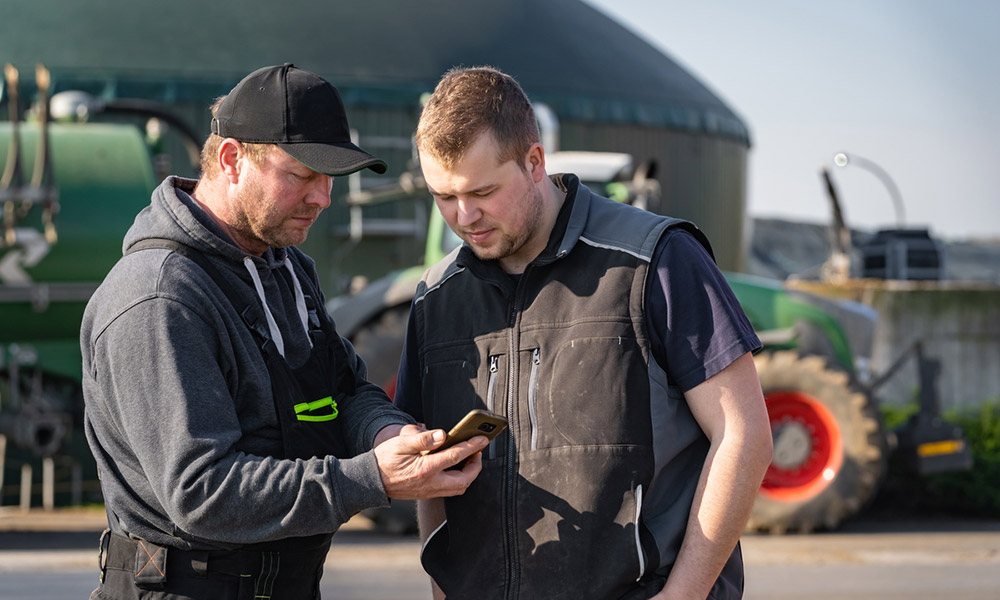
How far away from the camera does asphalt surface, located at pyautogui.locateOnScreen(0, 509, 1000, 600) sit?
243 inches

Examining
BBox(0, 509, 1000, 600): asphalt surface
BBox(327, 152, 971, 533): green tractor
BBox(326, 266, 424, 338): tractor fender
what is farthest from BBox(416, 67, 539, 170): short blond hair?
A: BBox(326, 266, 424, 338): tractor fender

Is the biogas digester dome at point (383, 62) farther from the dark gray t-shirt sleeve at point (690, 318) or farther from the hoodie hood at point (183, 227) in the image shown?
the dark gray t-shirt sleeve at point (690, 318)

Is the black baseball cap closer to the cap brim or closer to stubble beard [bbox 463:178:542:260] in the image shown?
the cap brim

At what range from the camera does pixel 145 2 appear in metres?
14.3

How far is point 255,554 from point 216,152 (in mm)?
869

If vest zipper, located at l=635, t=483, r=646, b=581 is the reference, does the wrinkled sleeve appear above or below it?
above

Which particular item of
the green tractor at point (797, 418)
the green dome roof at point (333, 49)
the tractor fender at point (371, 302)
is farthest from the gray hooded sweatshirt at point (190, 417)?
the green dome roof at point (333, 49)

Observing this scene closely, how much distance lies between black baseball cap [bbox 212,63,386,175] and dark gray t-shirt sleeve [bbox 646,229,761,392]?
2.22 ft

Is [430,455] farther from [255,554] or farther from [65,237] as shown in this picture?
[65,237]

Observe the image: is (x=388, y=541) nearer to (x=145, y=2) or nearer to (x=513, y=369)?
(x=513, y=369)

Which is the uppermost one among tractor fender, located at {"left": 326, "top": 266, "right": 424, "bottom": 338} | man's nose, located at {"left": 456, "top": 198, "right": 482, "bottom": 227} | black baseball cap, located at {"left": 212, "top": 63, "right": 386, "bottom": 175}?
black baseball cap, located at {"left": 212, "top": 63, "right": 386, "bottom": 175}

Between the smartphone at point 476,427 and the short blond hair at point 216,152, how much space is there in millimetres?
717

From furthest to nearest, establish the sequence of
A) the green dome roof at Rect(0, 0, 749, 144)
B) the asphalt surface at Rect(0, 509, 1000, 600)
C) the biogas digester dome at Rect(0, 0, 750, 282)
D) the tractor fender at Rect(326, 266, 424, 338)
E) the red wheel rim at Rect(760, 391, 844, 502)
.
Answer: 1. the green dome roof at Rect(0, 0, 749, 144)
2. the biogas digester dome at Rect(0, 0, 750, 282)
3. the tractor fender at Rect(326, 266, 424, 338)
4. the red wheel rim at Rect(760, 391, 844, 502)
5. the asphalt surface at Rect(0, 509, 1000, 600)

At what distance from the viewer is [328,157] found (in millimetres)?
2414
